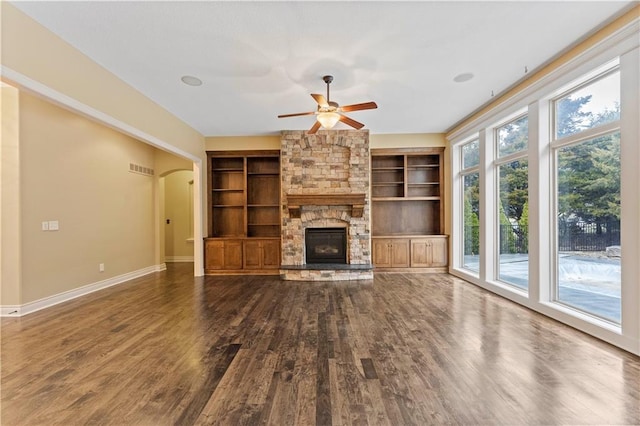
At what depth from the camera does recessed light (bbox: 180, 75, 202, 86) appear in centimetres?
377

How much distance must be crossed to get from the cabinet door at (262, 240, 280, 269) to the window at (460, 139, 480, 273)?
13.6 ft

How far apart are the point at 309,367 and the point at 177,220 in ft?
24.6

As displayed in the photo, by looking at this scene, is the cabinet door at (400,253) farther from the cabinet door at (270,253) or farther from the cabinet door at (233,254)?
the cabinet door at (233,254)

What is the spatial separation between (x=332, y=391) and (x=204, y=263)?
527cm

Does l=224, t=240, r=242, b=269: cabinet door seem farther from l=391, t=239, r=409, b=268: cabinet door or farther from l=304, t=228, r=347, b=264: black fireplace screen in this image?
l=391, t=239, r=409, b=268: cabinet door

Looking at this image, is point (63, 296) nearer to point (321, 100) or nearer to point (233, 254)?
point (233, 254)

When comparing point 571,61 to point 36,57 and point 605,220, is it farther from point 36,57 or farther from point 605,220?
point 36,57

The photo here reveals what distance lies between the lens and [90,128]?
5016mm

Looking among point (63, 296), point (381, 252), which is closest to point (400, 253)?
point (381, 252)

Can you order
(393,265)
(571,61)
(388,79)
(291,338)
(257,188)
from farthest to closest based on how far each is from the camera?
1. (257,188)
2. (393,265)
3. (388,79)
4. (571,61)
5. (291,338)

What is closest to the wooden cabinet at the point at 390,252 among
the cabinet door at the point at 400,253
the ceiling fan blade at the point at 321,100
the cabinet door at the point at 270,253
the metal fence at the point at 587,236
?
the cabinet door at the point at 400,253

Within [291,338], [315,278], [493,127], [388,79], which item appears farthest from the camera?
[315,278]

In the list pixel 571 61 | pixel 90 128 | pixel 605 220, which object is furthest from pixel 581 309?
pixel 90 128

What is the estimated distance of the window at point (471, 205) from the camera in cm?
554
